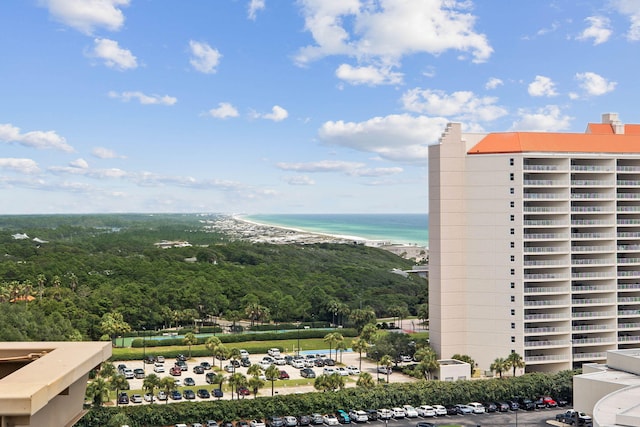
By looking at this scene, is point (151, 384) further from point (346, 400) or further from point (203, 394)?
point (346, 400)

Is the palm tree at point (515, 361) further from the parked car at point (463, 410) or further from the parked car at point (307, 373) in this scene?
the parked car at point (307, 373)

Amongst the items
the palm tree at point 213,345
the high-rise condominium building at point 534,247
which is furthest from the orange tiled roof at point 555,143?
the palm tree at point 213,345

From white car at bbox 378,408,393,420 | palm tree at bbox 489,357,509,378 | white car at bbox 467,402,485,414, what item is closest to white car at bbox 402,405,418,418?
white car at bbox 378,408,393,420

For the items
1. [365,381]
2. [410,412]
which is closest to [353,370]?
[365,381]

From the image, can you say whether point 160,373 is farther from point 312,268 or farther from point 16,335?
point 312,268

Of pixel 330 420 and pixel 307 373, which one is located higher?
pixel 330 420
